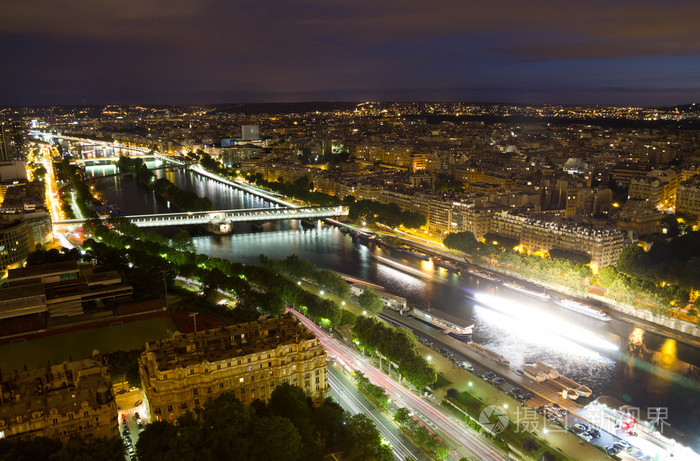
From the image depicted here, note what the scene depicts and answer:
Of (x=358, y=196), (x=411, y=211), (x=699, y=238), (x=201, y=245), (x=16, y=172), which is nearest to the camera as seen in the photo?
(x=699, y=238)

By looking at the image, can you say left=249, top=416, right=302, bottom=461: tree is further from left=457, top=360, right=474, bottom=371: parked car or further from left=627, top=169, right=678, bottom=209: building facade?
left=627, top=169, right=678, bottom=209: building facade

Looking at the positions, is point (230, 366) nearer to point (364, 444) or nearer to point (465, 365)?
point (364, 444)

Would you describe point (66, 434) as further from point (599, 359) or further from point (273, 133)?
point (273, 133)

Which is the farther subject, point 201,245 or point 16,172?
point 16,172

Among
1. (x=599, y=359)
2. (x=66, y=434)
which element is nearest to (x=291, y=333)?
(x=66, y=434)

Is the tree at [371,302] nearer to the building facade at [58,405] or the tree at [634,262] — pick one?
the building facade at [58,405]

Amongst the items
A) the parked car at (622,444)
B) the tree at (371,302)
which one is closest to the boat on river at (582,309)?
the tree at (371,302)

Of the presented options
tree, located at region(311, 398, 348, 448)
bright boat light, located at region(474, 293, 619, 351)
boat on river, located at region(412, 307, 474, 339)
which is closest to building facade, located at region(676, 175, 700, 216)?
bright boat light, located at region(474, 293, 619, 351)
